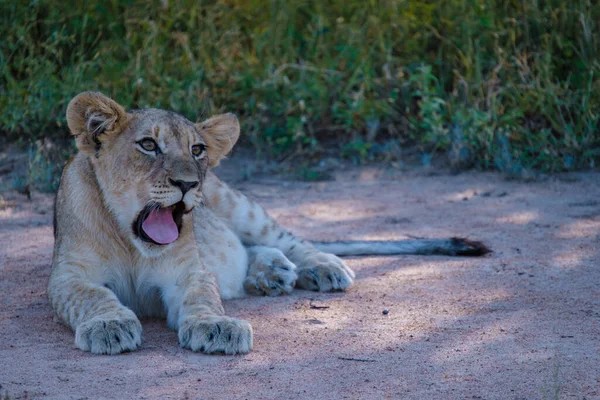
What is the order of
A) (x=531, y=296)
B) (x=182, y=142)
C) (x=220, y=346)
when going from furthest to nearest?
1. (x=531, y=296)
2. (x=182, y=142)
3. (x=220, y=346)

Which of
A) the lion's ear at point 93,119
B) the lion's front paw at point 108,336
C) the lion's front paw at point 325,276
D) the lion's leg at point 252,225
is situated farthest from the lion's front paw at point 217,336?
the lion's leg at point 252,225

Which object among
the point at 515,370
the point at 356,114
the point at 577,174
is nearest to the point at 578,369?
the point at 515,370

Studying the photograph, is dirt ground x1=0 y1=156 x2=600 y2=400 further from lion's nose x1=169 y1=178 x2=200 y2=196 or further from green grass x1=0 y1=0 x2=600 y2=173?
green grass x1=0 y1=0 x2=600 y2=173

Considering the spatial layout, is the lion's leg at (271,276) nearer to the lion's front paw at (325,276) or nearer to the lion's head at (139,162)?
the lion's front paw at (325,276)

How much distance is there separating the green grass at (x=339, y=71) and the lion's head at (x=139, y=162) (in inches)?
133

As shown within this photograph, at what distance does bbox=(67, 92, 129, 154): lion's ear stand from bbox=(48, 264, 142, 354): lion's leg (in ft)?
1.89

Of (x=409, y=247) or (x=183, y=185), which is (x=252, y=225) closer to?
(x=409, y=247)

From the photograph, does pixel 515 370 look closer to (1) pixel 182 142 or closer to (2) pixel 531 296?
(2) pixel 531 296

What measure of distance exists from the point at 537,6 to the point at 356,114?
74.6 inches

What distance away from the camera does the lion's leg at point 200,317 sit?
3.55m

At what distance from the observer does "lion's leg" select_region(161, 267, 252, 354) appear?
3553mm

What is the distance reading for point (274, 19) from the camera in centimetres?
888

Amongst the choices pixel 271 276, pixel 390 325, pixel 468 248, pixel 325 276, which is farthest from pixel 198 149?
pixel 468 248

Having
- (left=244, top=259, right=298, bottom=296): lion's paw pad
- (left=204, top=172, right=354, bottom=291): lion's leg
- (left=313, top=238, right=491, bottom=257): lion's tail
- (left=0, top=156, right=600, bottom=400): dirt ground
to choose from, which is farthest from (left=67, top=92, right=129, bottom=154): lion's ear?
(left=313, top=238, right=491, bottom=257): lion's tail
